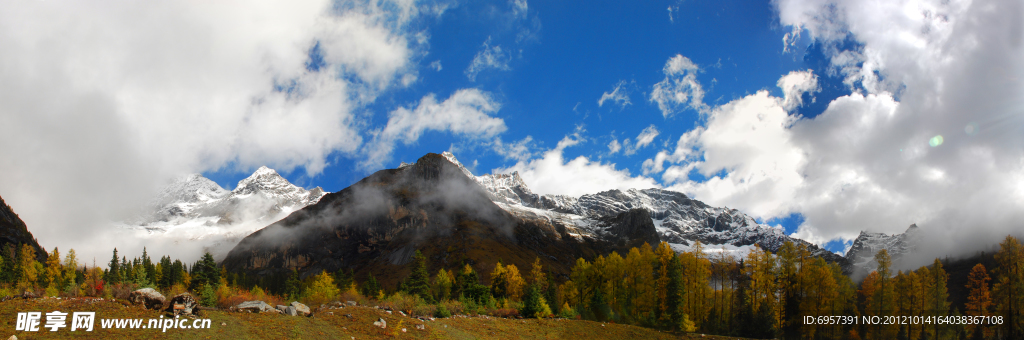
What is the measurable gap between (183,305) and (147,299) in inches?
91.0

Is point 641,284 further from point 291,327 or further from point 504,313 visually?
point 291,327

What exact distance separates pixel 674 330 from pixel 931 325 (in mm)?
28179

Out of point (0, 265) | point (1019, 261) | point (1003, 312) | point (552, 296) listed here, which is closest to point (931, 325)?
point (1003, 312)

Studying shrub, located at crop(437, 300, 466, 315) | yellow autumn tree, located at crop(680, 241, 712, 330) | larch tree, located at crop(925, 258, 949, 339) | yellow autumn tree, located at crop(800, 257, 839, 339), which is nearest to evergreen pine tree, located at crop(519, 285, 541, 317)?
shrub, located at crop(437, 300, 466, 315)

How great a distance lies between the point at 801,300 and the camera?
4662 centimetres

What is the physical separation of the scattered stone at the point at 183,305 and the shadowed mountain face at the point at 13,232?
202381 millimetres

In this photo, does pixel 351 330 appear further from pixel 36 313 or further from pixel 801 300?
pixel 801 300

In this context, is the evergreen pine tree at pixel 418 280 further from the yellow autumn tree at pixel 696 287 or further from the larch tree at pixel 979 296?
the larch tree at pixel 979 296

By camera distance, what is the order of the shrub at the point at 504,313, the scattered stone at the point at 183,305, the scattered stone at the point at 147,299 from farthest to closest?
the shrub at the point at 504,313 → the scattered stone at the point at 147,299 → the scattered stone at the point at 183,305

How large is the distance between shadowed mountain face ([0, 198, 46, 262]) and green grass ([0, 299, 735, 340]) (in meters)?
201

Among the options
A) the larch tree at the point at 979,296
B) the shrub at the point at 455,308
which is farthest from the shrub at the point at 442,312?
the larch tree at the point at 979,296

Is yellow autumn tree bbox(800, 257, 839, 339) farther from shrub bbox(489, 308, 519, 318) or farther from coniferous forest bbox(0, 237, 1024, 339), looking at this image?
shrub bbox(489, 308, 519, 318)

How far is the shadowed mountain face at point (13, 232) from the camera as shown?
15875 centimetres

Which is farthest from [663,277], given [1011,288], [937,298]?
[1011,288]
